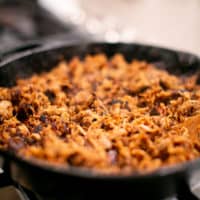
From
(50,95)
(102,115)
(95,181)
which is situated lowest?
(95,181)

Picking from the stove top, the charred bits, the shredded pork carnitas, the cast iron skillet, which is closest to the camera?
the cast iron skillet

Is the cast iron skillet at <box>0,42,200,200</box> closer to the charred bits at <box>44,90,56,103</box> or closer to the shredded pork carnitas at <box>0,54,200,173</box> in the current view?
the shredded pork carnitas at <box>0,54,200,173</box>

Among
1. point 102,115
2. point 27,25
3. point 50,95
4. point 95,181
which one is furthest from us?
point 27,25

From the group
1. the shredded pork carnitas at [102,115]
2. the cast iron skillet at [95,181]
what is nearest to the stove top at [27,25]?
the shredded pork carnitas at [102,115]

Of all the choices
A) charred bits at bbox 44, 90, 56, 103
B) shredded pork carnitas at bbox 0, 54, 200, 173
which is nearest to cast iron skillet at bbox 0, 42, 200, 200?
shredded pork carnitas at bbox 0, 54, 200, 173

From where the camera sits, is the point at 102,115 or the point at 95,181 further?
the point at 102,115

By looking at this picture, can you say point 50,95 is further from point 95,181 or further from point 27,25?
point 27,25

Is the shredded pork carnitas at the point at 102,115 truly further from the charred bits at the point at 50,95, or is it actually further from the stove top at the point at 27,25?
the stove top at the point at 27,25

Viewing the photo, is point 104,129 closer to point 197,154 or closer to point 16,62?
point 197,154

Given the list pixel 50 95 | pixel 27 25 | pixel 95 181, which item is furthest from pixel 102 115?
pixel 27 25
